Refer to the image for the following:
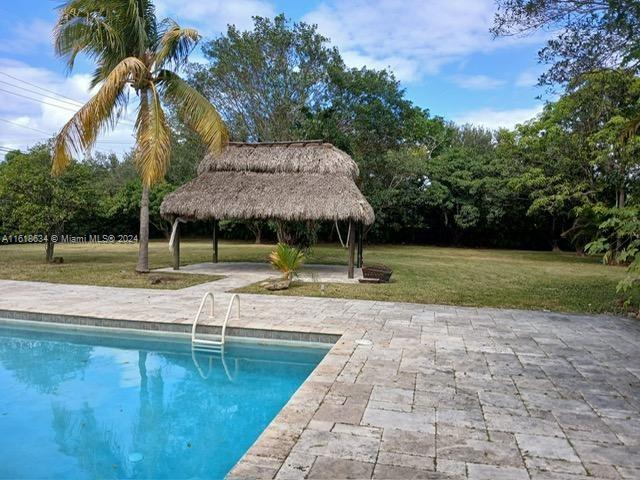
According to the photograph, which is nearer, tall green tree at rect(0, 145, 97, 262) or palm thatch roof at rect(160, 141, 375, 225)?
palm thatch roof at rect(160, 141, 375, 225)

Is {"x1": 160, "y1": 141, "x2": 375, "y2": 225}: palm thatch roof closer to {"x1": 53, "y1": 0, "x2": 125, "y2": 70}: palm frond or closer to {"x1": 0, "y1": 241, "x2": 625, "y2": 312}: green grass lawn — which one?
{"x1": 0, "y1": 241, "x2": 625, "y2": 312}: green grass lawn

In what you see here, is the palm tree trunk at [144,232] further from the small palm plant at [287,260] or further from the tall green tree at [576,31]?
the tall green tree at [576,31]

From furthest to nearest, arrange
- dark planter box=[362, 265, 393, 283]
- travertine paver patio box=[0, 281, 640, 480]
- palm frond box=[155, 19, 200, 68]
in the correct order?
dark planter box=[362, 265, 393, 283] < palm frond box=[155, 19, 200, 68] < travertine paver patio box=[0, 281, 640, 480]

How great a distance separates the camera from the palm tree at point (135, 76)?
929 centimetres

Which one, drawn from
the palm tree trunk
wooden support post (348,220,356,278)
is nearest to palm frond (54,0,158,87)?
the palm tree trunk

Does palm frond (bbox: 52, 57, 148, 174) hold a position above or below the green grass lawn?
above

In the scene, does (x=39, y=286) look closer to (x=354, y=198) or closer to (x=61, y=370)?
(x=61, y=370)

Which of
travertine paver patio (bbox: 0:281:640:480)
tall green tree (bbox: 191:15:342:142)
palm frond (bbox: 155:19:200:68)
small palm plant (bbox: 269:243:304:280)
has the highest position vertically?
tall green tree (bbox: 191:15:342:142)

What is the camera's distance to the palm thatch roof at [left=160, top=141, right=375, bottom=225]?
1098cm

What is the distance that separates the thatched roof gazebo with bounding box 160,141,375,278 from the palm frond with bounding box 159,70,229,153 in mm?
1785

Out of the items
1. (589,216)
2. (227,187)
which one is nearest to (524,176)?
(589,216)

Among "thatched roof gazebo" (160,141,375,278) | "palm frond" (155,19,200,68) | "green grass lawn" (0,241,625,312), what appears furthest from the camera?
"thatched roof gazebo" (160,141,375,278)

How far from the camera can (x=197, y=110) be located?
1006 centimetres

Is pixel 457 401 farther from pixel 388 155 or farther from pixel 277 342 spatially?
pixel 388 155
